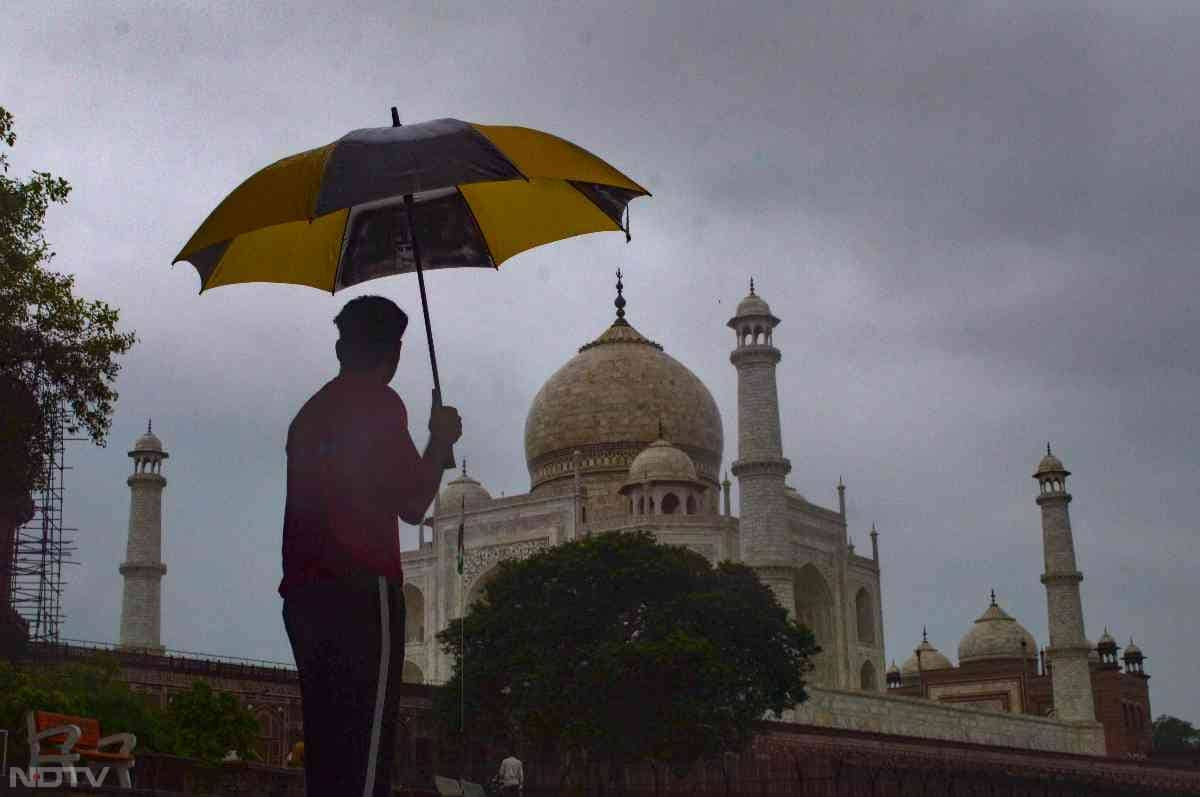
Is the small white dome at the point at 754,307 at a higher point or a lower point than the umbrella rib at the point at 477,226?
higher

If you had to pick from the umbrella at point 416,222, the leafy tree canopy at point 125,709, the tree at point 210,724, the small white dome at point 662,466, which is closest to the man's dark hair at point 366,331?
the umbrella at point 416,222

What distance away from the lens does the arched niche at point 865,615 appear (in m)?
46.8

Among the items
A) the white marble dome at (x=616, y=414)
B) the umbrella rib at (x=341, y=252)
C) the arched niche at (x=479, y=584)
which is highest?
the white marble dome at (x=616, y=414)

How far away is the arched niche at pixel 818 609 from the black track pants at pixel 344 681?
135 feet

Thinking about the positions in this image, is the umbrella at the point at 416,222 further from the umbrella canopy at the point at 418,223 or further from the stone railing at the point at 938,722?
the stone railing at the point at 938,722

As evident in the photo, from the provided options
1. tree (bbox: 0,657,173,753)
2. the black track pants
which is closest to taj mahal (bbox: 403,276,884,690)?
tree (bbox: 0,657,173,753)

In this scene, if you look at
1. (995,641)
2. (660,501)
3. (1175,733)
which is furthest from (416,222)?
(1175,733)

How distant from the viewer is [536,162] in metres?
5.16

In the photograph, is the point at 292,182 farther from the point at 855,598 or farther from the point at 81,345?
the point at 855,598

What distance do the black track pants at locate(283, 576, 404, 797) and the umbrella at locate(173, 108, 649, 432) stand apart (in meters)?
1.17

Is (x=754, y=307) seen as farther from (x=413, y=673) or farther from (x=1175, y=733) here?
(x=1175, y=733)

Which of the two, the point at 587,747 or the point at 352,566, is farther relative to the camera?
the point at 587,747

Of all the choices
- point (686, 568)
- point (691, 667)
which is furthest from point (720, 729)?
point (686, 568)

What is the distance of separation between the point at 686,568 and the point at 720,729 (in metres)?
4.25
